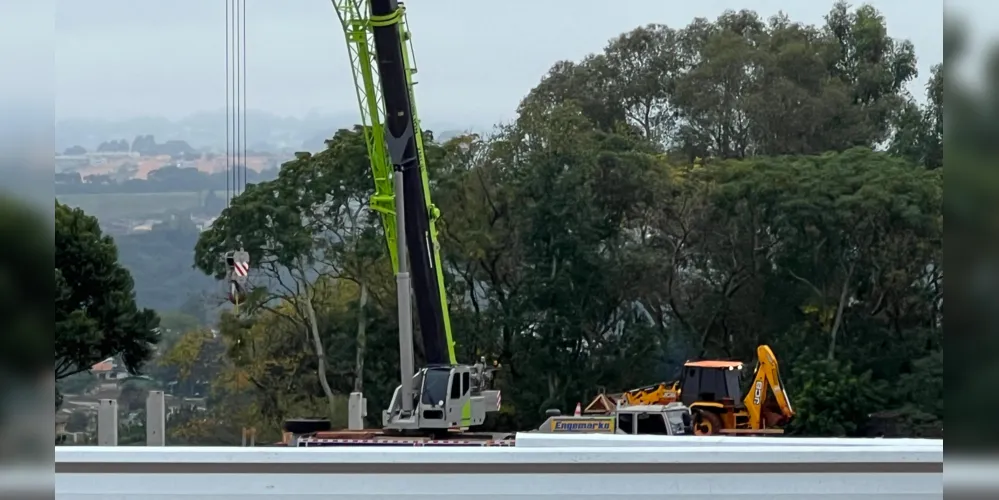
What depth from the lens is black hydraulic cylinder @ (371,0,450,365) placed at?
32.0 ft

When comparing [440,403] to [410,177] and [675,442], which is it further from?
[675,442]

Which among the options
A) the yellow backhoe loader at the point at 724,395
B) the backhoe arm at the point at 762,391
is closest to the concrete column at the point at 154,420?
the yellow backhoe loader at the point at 724,395

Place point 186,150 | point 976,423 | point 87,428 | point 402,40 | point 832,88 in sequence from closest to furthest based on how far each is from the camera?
point 976,423 → point 402,40 → point 87,428 → point 186,150 → point 832,88

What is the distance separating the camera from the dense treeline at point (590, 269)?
17.3 m

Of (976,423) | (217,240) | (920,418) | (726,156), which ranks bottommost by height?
(920,418)

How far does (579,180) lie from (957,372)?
16.6m

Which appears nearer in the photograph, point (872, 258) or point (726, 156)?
point (872, 258)

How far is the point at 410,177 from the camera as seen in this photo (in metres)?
10.1

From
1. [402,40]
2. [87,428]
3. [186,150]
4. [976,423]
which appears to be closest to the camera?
[976,423]

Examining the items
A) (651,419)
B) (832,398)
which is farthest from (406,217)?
(832,398)

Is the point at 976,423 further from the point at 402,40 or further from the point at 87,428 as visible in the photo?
the point at 87,428

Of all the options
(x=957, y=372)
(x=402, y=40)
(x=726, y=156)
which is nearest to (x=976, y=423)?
(x=957, y=372)

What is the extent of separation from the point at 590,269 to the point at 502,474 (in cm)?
1442

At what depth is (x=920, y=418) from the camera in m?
16.6
